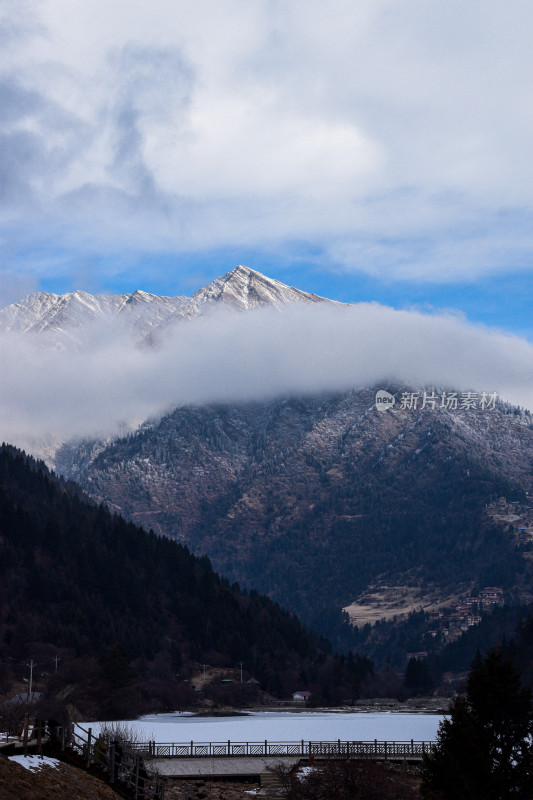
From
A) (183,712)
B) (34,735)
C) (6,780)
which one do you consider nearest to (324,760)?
(34,735)

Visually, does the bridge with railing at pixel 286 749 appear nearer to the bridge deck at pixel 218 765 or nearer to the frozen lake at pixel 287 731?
the bridge deck at pixel 218 765

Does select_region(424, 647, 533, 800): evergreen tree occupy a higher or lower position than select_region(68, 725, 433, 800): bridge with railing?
higher

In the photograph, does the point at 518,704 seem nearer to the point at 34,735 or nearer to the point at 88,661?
the point at 34,735

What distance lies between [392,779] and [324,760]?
1399 centimetres

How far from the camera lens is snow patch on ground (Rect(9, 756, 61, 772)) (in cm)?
4772

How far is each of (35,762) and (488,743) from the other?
95.0 feet

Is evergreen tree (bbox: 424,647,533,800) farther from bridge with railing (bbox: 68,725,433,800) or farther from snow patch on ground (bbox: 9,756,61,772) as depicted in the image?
bridge with railing (bbox: 68,725,433,800)

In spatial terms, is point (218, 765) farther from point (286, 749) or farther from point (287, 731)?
point (287, 731)

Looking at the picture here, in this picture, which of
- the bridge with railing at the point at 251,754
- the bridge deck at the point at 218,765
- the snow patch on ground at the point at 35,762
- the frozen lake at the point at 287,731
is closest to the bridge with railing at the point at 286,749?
the bridge with railing at the point at 251,754

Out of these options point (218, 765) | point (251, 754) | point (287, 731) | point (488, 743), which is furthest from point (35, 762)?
point (287, 731)

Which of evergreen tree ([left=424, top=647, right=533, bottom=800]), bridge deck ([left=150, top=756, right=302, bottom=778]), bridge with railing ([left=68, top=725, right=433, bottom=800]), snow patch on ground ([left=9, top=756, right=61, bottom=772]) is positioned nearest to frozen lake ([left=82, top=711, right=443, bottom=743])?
bridge with railing ([left=68, top=725, right=433, bottom=800])

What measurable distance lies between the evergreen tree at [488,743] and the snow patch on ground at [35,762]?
24131 mm

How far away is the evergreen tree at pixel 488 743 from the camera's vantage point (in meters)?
61.0

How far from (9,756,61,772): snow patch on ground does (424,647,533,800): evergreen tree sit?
24131mm
